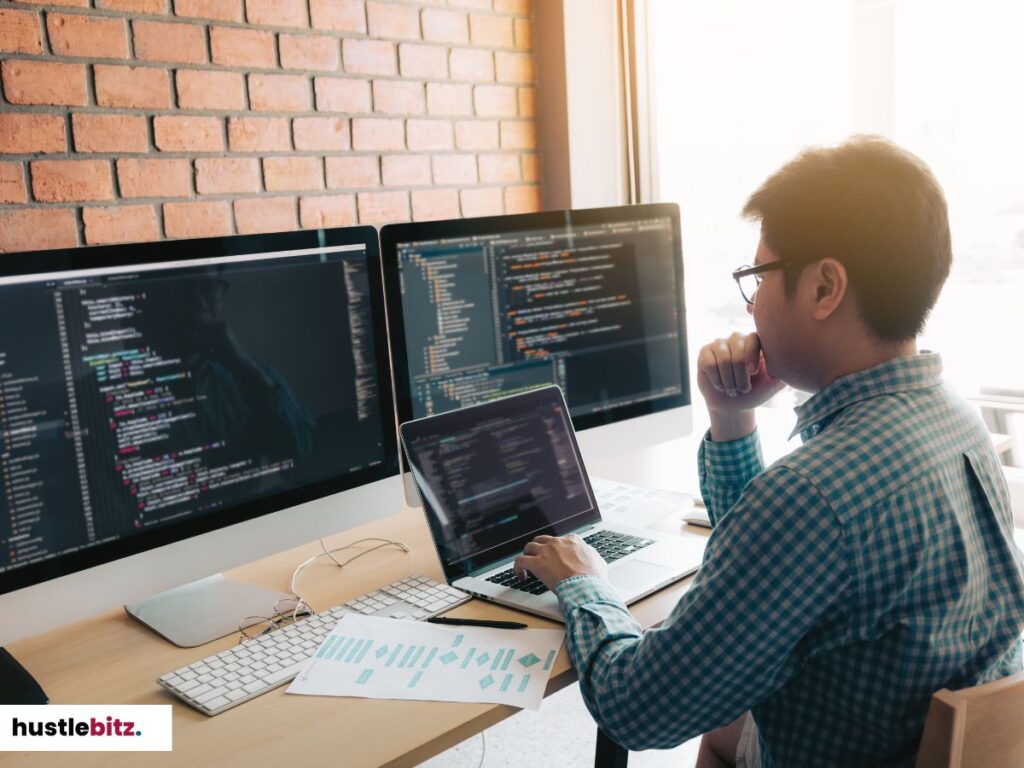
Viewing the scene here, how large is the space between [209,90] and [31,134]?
1.37 ft

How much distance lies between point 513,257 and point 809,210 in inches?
23.8

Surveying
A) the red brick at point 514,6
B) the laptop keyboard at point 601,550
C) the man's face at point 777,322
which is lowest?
the laptop keyboard at point 601,550

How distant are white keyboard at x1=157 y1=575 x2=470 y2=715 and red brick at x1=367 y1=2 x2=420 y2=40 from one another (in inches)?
65.3

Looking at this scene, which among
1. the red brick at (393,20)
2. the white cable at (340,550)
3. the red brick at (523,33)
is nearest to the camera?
the white cable at (340,550)

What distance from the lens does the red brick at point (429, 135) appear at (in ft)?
8.25

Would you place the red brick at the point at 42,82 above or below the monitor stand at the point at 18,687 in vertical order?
above

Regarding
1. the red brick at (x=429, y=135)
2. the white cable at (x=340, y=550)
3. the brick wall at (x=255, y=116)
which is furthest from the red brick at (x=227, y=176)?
the white cable at (x=340, y=550)

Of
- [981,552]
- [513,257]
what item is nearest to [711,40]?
[513,257]

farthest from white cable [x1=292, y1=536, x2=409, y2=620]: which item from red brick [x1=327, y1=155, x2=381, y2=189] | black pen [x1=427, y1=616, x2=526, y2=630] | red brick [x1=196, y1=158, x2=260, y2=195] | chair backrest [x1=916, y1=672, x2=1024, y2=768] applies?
red brick [x1=327, y1=155, x2=381, y2=189]

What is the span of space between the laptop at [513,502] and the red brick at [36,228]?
3.58ft

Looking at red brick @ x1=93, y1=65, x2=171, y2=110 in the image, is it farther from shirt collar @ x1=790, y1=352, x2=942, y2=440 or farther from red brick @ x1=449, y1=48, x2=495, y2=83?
shirt collar @ x1=790, y1=352, x2=942, y2=440

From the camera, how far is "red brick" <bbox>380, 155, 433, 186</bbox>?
2469mm

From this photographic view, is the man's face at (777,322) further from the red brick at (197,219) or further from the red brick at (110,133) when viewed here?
the red brick at (110,133)

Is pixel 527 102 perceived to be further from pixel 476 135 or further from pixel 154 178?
pixel 154 178
